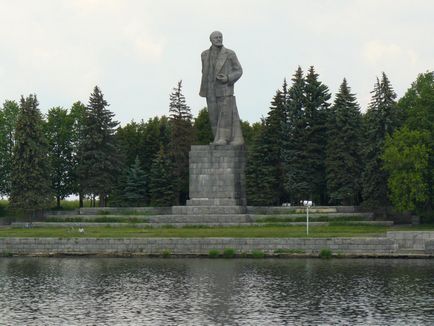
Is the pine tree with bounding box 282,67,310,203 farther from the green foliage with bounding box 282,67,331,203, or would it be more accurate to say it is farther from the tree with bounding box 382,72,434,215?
the tree with bounding box 382,72,434,215

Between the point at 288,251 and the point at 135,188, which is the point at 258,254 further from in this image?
the point at 135,188

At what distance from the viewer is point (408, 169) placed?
47656 millimetres

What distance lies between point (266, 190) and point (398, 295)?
34.3 m

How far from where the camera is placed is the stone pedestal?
45.9 m

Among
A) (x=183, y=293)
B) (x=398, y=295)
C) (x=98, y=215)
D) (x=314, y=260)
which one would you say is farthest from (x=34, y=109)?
(x=398, y=295)

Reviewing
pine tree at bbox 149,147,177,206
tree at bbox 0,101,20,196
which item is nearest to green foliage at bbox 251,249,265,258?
pine tree at bbox 149,147,177,206

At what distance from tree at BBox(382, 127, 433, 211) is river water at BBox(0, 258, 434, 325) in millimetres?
12784

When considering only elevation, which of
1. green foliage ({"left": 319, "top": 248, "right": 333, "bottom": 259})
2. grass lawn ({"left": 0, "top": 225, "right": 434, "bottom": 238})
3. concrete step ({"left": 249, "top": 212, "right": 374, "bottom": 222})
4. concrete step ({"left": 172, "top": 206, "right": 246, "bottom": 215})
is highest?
concrete step ({"left": 172, "top": 206, "right": 246, "bottom": 215})

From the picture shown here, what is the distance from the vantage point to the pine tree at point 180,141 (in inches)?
2487

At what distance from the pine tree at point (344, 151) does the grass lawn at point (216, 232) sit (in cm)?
955

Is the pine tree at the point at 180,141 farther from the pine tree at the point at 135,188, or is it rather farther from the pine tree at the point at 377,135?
the pine tree at the point at 377,135

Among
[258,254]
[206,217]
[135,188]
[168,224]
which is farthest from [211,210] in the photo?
[135,188]

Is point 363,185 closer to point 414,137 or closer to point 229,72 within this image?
point 414,137

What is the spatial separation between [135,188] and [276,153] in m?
10.5
